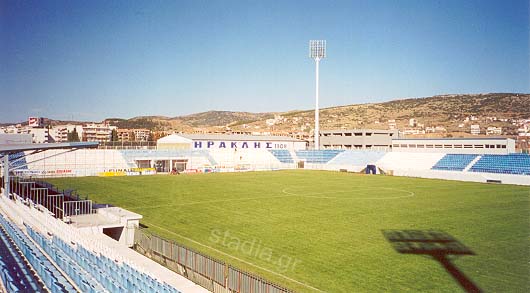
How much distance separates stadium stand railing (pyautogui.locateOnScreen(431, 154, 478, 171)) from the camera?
5643 centimetres

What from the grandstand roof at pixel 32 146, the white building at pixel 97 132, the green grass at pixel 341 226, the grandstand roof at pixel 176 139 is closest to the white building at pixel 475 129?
the green grass at pixel 341 226

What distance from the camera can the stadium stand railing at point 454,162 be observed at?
56434 millimetres

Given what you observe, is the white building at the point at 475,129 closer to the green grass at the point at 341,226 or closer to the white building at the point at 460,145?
the white building at the point at 460,145

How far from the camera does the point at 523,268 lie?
16031mm

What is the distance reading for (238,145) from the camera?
7938 centimetres

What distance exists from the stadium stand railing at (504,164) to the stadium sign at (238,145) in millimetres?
38070

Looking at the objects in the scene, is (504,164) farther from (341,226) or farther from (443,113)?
(443,113)

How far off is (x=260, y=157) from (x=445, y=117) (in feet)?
318

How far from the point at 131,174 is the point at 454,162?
141 feet

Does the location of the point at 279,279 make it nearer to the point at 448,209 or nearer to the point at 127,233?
the point at 127,233
